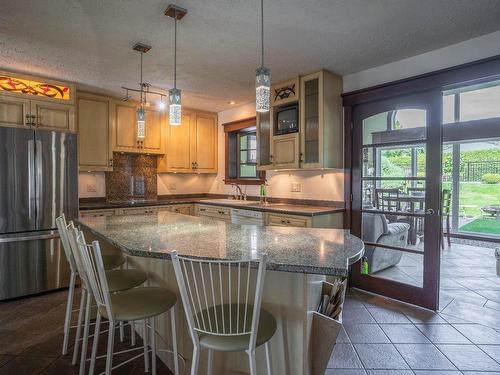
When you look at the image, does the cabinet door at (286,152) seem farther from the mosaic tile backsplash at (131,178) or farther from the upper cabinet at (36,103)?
the upper cabinet at (36,103)

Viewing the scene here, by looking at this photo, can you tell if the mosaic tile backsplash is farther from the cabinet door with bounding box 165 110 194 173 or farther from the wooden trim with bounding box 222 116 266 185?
the wooden trim with bounding box 222 116 266 185

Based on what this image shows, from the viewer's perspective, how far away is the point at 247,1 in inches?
78.8

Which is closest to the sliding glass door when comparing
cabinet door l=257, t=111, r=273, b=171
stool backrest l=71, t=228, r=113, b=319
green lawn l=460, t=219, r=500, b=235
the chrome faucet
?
cabinet door l=257, t=111, r=273, b=171

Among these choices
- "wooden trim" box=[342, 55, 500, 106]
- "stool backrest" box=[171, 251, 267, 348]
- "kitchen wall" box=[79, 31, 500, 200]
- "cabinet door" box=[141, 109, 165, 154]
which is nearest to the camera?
"stool backrest" box=[171, 251, 267, 348]

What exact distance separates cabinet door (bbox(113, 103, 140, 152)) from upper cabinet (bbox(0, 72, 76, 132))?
65cm

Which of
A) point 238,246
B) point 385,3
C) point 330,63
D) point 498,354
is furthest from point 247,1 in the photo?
point 498,354

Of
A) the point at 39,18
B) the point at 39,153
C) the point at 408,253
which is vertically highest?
the point at 39,18

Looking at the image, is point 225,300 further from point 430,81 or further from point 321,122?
point 430,81

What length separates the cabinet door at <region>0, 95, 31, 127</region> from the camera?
3.22 meters

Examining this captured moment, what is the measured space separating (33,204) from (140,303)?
237cm

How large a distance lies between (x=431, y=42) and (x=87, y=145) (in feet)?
13.3

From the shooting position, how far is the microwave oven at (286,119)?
11.9ft

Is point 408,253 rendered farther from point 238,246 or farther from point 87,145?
point 87,145

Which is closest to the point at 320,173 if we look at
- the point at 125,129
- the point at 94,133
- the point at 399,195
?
the point at 399,195
